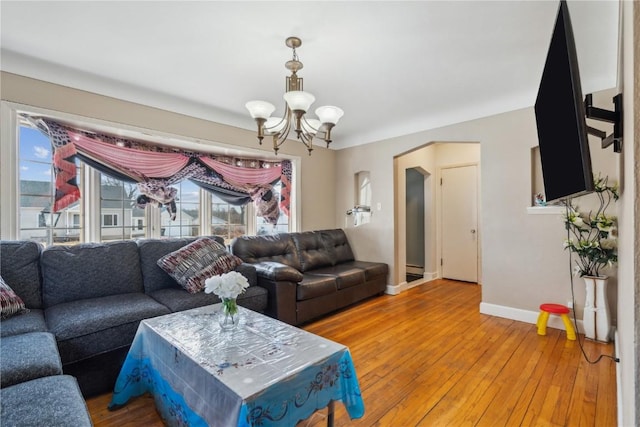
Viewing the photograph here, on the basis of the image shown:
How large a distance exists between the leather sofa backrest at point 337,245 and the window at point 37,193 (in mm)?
2993

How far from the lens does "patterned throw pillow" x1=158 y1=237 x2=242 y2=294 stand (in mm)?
2658

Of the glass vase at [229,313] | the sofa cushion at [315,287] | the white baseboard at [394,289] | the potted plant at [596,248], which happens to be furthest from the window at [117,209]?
the potted plant at [596,248]

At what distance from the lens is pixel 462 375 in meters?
2.20

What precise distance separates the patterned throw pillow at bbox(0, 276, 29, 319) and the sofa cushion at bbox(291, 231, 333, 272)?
2641 millimetres

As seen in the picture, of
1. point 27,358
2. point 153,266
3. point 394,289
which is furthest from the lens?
point 394,289

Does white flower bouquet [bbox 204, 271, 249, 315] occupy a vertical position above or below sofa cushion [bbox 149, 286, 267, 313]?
above

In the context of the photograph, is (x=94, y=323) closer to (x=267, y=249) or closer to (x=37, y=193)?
(x=37, y=193)

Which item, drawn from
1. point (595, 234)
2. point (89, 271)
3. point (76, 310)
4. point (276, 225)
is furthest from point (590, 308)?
point (89, 271)

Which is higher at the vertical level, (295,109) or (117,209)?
(295,109)

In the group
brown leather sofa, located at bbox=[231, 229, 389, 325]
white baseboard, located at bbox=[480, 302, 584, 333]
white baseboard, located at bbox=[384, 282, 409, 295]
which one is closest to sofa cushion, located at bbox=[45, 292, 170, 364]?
brown leather sofa, located at bbox=[231, 229, 389, 325]

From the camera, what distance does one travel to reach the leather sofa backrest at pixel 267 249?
3.53m

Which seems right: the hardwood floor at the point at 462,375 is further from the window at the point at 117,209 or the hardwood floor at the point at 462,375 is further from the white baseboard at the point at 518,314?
the window at the point at 117,209

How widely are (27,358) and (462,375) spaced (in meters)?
2.64

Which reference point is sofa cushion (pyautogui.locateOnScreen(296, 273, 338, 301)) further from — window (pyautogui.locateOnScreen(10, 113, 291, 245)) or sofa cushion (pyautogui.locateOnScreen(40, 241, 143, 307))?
sofa cushion (pyautogui.locateOnScreen(40, 241, 143, 307))
